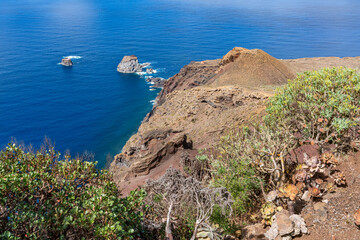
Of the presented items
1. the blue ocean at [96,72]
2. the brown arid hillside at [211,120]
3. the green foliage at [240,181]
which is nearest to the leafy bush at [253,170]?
the green foliage at [240,181]

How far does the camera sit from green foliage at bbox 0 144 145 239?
31.6 ft

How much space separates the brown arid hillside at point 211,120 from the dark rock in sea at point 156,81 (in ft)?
108

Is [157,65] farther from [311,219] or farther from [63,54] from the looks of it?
[311,219]

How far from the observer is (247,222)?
15.8 meters

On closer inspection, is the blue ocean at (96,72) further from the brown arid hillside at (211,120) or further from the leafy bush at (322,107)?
the leafy bush at (322,107)

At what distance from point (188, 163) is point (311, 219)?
1366 cm

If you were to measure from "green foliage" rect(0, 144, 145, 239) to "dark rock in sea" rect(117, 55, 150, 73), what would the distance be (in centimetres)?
13079

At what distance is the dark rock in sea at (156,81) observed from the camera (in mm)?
125562

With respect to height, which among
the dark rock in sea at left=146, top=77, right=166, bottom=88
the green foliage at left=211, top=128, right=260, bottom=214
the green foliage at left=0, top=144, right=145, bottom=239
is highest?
the green foliage at left=0, top=144, right=145, bottom=239

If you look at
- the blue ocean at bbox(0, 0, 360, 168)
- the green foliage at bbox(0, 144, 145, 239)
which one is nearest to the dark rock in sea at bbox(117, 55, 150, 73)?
the blue ocean at bbox(0, 0, 360, 168)

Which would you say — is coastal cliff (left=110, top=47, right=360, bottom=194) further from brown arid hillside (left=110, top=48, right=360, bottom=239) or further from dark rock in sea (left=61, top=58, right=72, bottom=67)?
dark rock in sea (left=61, top=58, right=72, bottom=67)

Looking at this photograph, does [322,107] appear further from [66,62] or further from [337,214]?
[66,62]

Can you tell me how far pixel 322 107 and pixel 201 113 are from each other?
36878 mm

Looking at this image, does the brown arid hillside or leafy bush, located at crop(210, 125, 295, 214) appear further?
leafy bush, located at crop(210, 125, 295, 214)
